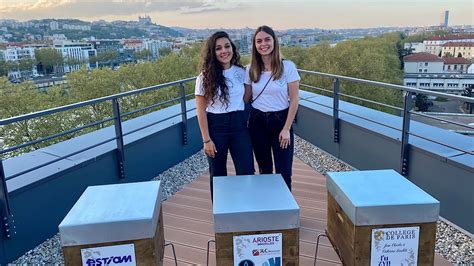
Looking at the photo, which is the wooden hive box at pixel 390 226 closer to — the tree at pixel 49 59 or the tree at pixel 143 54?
the tree at pixel 143 54

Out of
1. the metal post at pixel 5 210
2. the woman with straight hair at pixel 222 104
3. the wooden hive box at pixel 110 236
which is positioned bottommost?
the metal post at pixel 5 210

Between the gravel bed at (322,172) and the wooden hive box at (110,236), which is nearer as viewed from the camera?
the wooden hive box at (110,236)

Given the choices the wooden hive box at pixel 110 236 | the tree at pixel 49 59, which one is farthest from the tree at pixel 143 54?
the wooden hive box at pixel 110 236

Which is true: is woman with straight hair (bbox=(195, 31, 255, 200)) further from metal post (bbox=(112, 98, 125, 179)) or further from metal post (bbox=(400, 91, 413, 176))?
metal post (bbox=(400, 91, 413, 176))

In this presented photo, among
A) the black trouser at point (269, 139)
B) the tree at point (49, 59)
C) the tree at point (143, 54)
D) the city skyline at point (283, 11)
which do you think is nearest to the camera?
the black trouser at point (269, 139)

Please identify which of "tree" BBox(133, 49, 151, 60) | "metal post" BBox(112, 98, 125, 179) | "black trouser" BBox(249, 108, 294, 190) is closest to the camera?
"black trouser" BBox(249, 108, 294, 190)

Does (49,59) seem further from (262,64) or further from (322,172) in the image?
(262,64)

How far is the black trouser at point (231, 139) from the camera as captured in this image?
2305 mm

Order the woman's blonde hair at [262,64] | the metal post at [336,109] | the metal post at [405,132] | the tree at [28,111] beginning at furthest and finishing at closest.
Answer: the tree at [28,111] → the metal post at [336,109] → the metal post at [405,132] → the woman's blonde hair at [262,64]

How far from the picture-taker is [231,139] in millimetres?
2350

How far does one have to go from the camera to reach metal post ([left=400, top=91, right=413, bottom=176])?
3.20 meters

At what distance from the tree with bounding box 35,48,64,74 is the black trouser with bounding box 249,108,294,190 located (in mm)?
51392

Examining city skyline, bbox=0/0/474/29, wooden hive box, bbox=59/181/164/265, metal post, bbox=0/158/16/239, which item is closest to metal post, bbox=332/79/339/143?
wooden hive box, bbox=59/181/164/265

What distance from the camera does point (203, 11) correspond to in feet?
63.9
